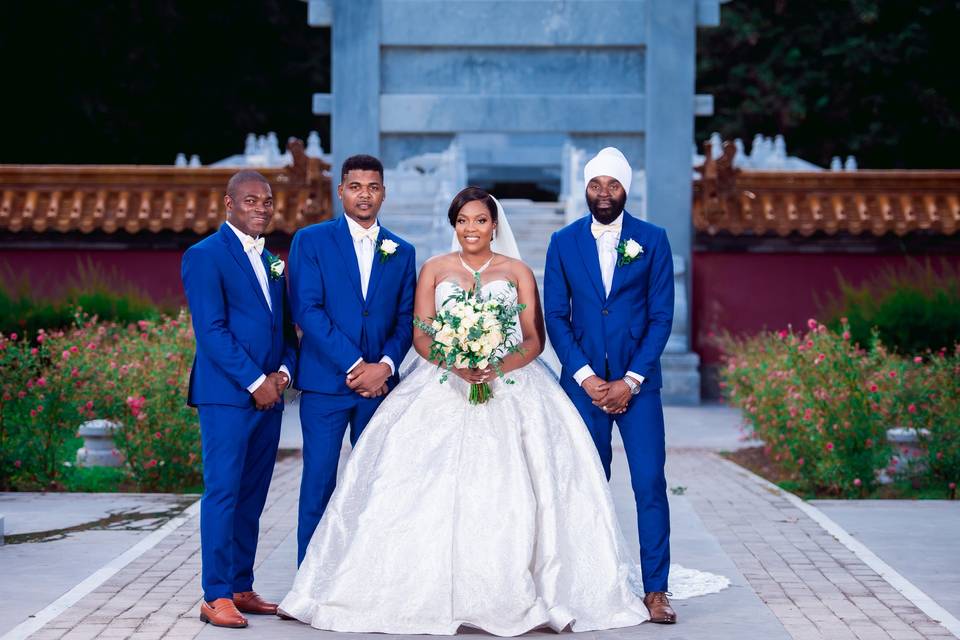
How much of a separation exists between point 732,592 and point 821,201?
43.3ft

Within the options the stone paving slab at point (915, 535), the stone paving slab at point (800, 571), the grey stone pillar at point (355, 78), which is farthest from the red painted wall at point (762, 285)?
the stone paving slab at point (915, 535)

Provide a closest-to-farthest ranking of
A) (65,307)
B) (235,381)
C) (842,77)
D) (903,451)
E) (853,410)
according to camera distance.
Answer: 1. (235,381)
2. (853,410)
3. (903,451)
4. (65,307)
5. (842,77)

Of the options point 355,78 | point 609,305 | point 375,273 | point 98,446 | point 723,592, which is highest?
point 355,78

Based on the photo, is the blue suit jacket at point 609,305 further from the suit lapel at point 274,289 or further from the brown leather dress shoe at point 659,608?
the suit lapel at point 274,289

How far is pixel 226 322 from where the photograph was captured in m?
6.81

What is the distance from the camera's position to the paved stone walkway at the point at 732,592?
6617mm

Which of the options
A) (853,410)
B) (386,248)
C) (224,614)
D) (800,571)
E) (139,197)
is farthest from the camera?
(139,197)

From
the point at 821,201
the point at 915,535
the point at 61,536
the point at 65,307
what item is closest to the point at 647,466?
the point at 915,535

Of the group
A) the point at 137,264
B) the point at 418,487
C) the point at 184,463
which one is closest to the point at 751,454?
the point at 184,463

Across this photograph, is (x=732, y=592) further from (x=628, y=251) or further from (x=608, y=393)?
(x=628, y=251)

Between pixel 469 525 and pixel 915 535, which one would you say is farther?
pixel 915 535

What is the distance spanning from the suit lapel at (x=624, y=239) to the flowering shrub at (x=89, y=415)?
4873mm

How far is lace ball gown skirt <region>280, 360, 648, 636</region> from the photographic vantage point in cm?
657

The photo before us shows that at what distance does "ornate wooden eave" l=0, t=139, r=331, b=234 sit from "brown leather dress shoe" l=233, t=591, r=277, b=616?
41.5 ft
